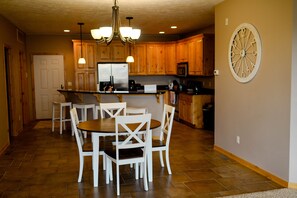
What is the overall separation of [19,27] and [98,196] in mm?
5779

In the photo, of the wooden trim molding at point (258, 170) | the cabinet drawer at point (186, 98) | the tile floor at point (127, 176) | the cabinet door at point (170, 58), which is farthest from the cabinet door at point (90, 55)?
the wooden trim molding at point (258, 170)

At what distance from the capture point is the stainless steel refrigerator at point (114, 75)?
29.4 feet

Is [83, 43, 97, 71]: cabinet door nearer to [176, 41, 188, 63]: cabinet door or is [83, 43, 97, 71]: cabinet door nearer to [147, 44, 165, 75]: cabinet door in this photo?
[147, 44, 165, 75]: cabinet door

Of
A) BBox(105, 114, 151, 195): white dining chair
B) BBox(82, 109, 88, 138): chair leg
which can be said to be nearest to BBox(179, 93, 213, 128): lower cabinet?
BBox(82, 109, 88, 138): chair leg

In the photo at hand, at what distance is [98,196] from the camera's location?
3531mm

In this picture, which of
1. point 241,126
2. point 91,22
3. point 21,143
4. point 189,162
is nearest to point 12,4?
point 91,22

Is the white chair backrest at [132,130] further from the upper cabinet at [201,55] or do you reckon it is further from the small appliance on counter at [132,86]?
the small appliance on counter at [132,86]

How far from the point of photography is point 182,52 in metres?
8.95

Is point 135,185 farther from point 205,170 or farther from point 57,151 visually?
point 57,151

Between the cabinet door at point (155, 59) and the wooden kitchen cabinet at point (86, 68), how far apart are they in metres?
1.69

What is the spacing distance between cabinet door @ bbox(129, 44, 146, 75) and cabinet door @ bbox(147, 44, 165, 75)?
0.16m

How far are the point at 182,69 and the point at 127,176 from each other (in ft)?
17.0

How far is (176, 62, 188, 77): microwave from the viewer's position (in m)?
8.62

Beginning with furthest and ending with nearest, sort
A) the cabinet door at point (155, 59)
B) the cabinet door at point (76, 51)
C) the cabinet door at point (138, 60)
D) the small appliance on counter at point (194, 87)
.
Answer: the cabinet door at point (155, 59)
the cabinet door at point (138, 60)
the cabinet door at point (76, 51)
the small appliance on counter at point (194, 87)
